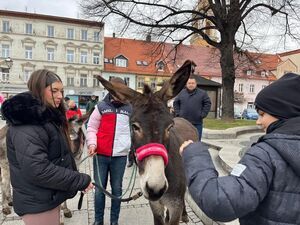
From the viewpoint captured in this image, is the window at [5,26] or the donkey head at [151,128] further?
the window at [5,26]

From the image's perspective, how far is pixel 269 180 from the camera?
1307 mm

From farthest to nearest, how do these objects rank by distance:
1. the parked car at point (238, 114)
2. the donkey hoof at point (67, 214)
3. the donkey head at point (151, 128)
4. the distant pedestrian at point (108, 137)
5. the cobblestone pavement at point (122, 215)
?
the parked car at point (238, 114)
the donkey hoof at point (67, 214)
the cobblestone pavement at point (122, 215)
the distant pedestrian at point (108, 137)
the donkey head at point (151, 128)

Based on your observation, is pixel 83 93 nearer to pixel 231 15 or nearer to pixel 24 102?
pixel 231 15

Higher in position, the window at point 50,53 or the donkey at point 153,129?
the window at point 50,53

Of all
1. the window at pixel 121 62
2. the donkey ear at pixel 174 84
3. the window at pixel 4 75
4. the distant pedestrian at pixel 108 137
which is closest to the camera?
the donkey ear at pixel 174 84

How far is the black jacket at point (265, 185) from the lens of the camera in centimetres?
129

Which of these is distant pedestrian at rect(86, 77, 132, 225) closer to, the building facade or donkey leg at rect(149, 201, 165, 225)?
donkey leg at rect(149, 201, 165, 225)

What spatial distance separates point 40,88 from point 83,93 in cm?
4484

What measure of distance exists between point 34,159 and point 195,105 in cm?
505

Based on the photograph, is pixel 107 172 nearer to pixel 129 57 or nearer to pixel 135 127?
pixel 135 127

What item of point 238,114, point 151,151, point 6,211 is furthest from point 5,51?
point 151,151

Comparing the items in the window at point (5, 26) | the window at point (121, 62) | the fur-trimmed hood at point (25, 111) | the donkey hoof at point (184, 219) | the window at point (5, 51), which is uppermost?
the window at point (5, 26)

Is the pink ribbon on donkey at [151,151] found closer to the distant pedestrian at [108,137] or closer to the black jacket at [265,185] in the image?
the black jacket at [265,185]

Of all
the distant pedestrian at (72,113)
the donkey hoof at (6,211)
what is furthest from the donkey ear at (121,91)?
the donkey hoof at (6,211)
